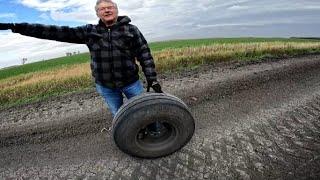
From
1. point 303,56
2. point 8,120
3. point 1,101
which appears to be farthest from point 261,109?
point 1,101

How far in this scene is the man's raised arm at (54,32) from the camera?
5.37 m

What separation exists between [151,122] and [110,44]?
113 cm

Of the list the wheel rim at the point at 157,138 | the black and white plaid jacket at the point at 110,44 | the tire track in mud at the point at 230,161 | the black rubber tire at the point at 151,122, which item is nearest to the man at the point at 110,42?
the black and white plaid jacket at the point at 110,44

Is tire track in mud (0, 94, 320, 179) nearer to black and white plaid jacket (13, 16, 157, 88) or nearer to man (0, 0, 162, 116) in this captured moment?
man (0, 0, 162, 116)

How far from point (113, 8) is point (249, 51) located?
10.3m

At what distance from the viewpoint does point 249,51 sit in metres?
14.7

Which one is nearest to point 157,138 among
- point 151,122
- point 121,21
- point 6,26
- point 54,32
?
point 151,122

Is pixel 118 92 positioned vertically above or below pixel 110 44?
below

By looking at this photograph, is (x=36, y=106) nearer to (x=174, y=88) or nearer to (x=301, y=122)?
(x=174, y=88)

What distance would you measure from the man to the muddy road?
43.1 inches

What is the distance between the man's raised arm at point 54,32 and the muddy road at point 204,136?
171 cm

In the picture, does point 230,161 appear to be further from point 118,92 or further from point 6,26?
point 6,26

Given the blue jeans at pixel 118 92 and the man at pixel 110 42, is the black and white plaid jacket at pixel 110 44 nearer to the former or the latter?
the man at pixel 110 42

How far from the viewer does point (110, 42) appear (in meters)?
5.27
